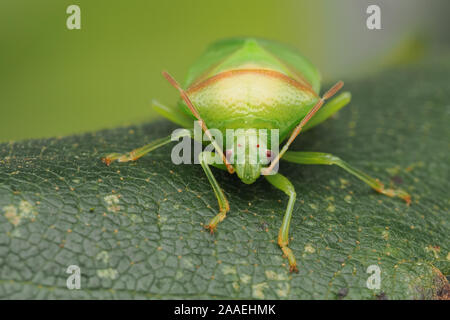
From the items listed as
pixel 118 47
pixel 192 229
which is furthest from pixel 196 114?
pixel 118 47

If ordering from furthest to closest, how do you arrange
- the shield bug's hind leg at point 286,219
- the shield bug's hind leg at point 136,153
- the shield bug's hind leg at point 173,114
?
the shield bug's hind leg at point 173,114 → the shield bug's hind leg at point 136,153 → the shield bug's hind leg at point 286,219

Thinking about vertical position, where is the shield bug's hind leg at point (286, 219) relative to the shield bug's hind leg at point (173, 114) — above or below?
below

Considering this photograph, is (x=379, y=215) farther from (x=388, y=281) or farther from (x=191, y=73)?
(x=191, y=73)

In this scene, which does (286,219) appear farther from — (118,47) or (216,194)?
(118,47)

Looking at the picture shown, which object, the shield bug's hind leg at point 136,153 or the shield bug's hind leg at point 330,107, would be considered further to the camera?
the shield bug's hind leg at point 330,107

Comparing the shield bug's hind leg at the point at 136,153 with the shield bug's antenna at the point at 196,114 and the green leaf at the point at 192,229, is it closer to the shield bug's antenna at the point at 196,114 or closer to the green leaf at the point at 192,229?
the green leaf at the point at 192,229

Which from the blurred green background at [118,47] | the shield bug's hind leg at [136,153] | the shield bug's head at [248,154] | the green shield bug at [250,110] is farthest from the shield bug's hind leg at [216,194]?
the blurred green background at [118,47]

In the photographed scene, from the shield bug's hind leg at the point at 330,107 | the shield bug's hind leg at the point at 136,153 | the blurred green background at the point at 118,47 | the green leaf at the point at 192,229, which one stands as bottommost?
the green leaf at the point at 192,229
